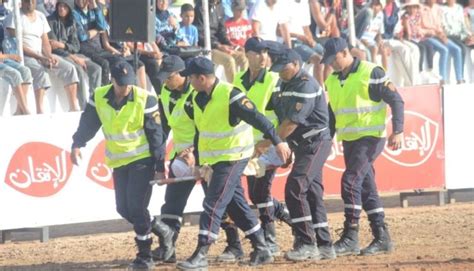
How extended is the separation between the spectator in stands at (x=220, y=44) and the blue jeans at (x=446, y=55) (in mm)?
4016

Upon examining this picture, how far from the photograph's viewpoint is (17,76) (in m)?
18.8

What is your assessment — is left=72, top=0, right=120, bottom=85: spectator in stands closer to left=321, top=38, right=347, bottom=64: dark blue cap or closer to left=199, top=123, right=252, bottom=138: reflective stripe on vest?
left=321, top=38, right=347, bottom=64: dark blue cap

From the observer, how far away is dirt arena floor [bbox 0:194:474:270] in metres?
14.7

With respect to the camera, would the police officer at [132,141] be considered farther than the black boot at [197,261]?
Yes

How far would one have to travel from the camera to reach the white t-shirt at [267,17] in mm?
21109

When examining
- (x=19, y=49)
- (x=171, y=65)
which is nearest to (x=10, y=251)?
(x=19, y=49)

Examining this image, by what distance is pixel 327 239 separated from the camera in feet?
49.2

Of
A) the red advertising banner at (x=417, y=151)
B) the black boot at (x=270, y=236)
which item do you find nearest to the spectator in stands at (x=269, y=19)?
the red advertising banner at (x=417, y=151)

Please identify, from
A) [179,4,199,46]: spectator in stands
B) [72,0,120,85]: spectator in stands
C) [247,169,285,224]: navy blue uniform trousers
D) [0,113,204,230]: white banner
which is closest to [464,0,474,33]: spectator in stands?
[179,4,199,46]: spectator in stands

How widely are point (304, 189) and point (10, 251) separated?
473 centimetres

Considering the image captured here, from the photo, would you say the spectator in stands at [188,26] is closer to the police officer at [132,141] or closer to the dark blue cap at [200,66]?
the police officer at [132,141]

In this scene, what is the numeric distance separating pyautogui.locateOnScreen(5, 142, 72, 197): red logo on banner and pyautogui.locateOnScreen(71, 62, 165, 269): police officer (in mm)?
3992

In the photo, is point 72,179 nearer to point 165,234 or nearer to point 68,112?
point 68,112

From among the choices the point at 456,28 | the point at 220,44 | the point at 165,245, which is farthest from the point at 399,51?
the point at 165,245
